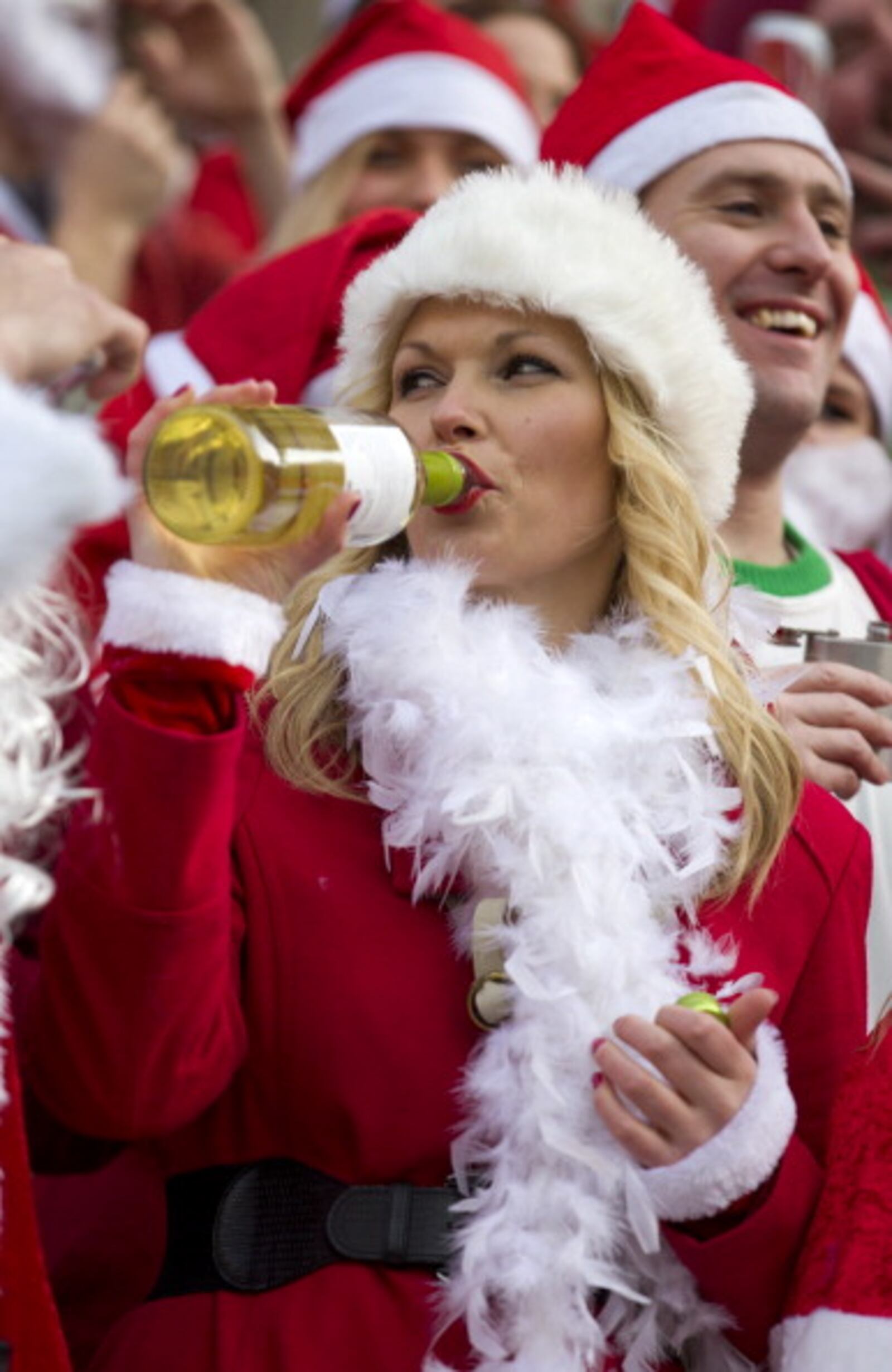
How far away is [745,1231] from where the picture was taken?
1998 millimetres

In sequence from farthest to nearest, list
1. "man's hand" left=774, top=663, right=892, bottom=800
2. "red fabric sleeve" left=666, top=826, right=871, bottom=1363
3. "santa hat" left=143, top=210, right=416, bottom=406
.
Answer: "santa hat" left=143, top=210, right=416, bottom=406 → "man's hand" left=774, top=663, right=892, bottom=800 → "red fabric sleeve" left=666, top=826, right=871, bottom=1363

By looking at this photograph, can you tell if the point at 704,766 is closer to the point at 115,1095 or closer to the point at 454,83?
the point at 115,1095

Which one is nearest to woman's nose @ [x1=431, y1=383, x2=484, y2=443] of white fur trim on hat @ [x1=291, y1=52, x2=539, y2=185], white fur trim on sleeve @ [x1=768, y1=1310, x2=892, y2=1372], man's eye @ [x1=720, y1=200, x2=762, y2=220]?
white fur trim on sleeve @ [x1=768, y1=1310, x2=892, y2=1372]

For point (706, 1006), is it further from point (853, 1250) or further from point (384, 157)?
point (384, 157)

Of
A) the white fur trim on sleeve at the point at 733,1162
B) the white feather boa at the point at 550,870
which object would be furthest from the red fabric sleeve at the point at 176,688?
the white fur trim on sleeve at the point at 733,1162

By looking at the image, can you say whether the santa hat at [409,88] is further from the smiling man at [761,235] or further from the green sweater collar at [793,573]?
the green sweater collar at [793,573]

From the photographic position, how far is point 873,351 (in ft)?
12.6

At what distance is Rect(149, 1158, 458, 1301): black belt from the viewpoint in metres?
1.98

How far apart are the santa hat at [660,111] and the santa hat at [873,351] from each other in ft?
1.76

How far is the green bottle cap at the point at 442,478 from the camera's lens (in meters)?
2.16

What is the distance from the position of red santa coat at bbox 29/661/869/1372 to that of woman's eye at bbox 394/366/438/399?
0.41m

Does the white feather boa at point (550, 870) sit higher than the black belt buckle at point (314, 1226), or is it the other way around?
the white feather boa at point (550, 870)

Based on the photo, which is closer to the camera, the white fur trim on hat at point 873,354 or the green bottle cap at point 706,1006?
the green bottle cap at point 706,1006

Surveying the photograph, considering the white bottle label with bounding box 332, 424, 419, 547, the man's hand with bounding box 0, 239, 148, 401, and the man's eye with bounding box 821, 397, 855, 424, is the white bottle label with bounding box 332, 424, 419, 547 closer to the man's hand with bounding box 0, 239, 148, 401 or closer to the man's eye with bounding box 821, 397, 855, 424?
the man's hand with bounding box 0, 239, 148, 401
